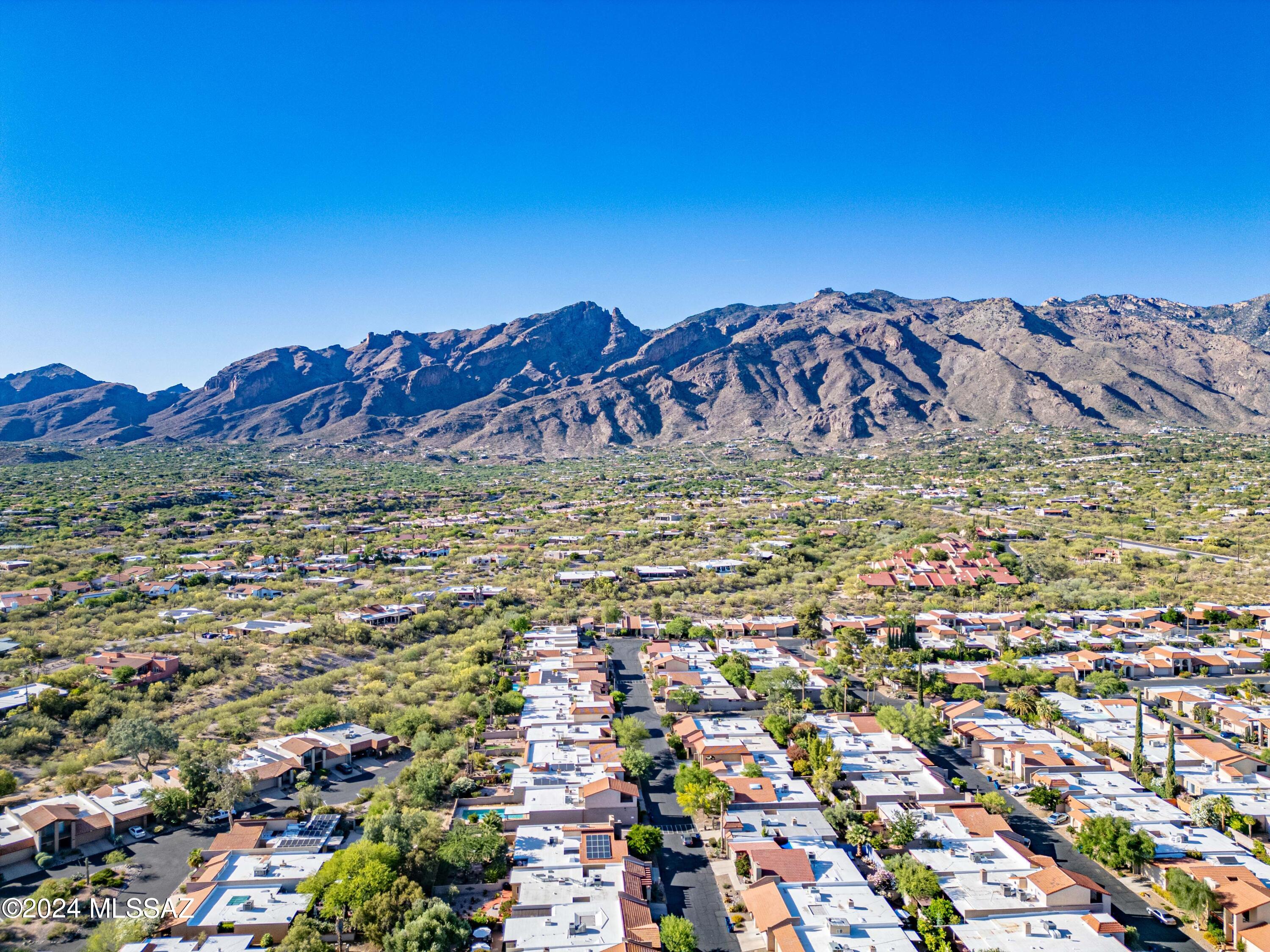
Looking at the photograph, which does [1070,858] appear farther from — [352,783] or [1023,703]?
[352,783]

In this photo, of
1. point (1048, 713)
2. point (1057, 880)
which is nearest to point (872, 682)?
point (1048, 713)

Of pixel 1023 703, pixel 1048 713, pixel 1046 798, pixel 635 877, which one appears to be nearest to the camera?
pixel 635 877

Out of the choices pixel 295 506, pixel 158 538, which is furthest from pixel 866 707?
pixel 295 506

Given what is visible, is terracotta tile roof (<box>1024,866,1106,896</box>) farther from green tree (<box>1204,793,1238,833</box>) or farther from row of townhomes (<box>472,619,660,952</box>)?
row of townhomes (<box>472,619,660,952</box>)

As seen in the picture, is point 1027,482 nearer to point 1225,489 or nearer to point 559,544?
point 1225,489

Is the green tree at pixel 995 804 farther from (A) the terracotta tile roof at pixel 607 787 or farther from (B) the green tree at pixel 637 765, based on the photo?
(A) the terracotta tile roof at pixel 607 787

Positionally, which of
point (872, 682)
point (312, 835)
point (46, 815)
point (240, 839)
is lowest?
point (872, 682)

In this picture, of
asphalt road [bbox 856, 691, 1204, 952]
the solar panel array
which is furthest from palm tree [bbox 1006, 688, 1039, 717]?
the solar panel array
